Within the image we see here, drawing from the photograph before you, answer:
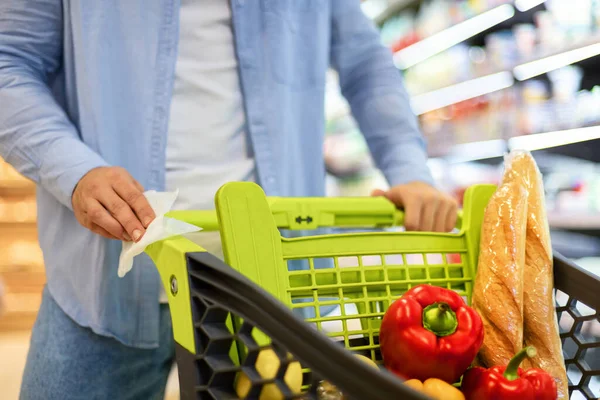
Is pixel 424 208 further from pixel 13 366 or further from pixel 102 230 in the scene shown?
pixel 13 366

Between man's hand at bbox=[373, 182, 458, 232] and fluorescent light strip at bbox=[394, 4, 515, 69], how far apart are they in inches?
104

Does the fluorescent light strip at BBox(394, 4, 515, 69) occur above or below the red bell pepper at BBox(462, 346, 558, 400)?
above

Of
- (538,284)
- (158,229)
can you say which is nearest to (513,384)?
(538,284)

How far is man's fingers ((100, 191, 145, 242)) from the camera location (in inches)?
35.2

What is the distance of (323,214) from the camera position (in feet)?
3.47

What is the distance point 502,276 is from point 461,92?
316cm

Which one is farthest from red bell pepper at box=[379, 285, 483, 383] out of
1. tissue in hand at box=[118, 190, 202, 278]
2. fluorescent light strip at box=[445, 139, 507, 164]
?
fluorescent light strip at box=[445, 139, 507, 164]

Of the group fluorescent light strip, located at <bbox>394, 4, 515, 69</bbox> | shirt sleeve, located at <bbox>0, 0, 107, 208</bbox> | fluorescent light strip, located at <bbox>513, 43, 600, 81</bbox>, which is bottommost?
shirt sleeve, located at <bbox>0, 0, 107, 208</bbox>

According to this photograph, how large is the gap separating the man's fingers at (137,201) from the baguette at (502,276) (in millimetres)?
539

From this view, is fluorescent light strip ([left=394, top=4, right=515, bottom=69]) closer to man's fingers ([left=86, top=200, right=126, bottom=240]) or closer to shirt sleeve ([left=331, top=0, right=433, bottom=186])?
shirt sleeve ([left=331, top=0, right=433, bottom=186])

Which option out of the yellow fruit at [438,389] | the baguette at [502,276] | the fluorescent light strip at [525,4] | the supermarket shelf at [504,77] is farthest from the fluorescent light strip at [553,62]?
the yellow fruit at [438,389]

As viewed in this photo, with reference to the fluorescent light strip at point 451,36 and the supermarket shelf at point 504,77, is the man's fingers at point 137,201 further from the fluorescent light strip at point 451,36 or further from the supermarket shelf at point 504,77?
the fluorescent light strip at point 451,36

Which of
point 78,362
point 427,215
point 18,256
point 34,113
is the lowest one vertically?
point 18,256

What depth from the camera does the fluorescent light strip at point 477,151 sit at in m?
3.59
